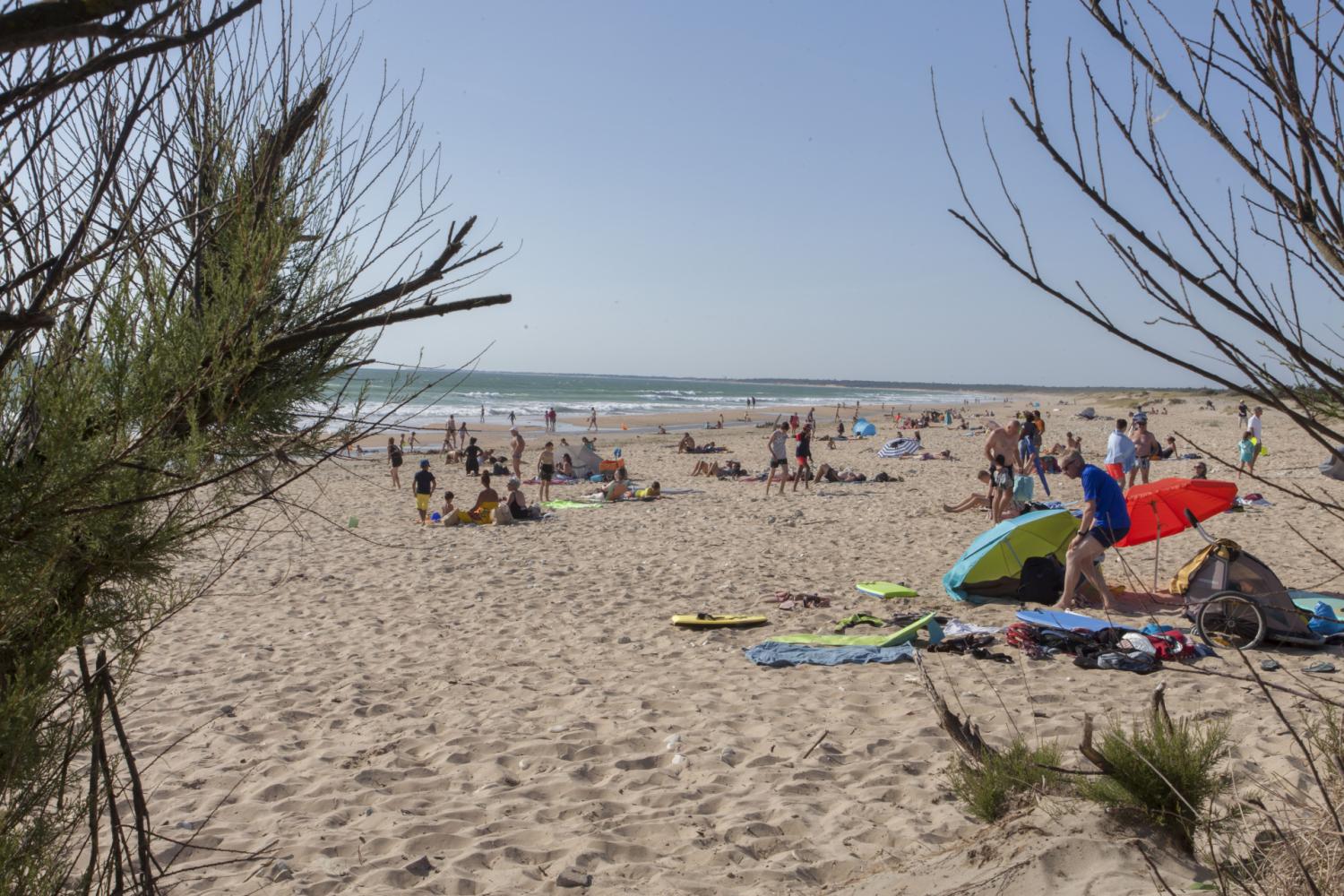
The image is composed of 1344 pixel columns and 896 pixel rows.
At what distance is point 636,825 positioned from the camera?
3980mm

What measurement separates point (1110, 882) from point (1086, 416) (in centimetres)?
4709

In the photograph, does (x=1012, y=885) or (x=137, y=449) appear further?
(x=1012, y=885)

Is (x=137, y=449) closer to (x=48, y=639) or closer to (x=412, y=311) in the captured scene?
(x=48, y=639)

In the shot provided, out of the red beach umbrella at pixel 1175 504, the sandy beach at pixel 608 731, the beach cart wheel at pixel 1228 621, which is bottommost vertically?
the sandy beach at pixel 608 731

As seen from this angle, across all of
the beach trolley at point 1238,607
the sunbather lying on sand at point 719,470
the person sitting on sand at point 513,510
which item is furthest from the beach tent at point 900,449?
the beach trolley at point 1238,607

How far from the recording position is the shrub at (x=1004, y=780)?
3.50 meters

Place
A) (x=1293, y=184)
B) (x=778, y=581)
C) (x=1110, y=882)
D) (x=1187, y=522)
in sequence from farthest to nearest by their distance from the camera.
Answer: (x=778, y=581) < (x=1187, y=522) < (x=1110, y=882) < (x=1293, y=184)

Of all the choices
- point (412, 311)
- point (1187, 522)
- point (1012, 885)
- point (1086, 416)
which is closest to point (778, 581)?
point (1187, 522)

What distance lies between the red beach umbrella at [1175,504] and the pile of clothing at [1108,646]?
1731 millimetres

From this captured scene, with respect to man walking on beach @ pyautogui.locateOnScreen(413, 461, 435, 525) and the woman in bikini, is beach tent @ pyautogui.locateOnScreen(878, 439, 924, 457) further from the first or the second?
man walking on beach @ pyautogui.locateOnScreen(413, 461, 435, 525)

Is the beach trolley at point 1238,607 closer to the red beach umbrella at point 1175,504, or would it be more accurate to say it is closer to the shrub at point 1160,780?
the red beach umbrella at point 1175,504

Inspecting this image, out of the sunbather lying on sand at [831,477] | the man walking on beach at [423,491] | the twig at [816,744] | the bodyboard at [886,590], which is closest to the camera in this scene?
the twig at [816,744]

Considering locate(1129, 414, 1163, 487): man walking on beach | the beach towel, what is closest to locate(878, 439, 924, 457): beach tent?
locate(1129, 414, 1163, 487): man walking on beach

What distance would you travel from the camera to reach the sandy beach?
356 centimetres
